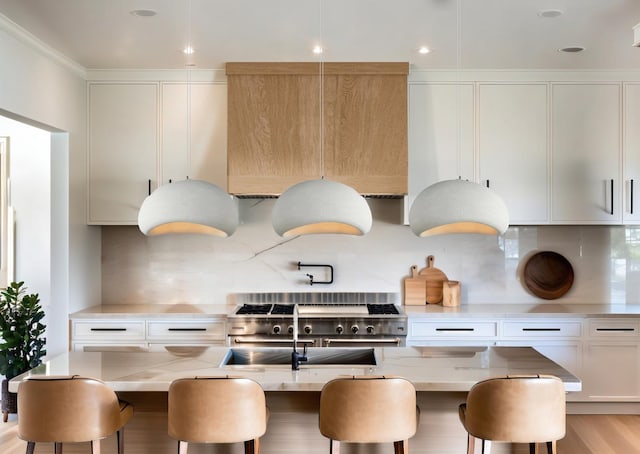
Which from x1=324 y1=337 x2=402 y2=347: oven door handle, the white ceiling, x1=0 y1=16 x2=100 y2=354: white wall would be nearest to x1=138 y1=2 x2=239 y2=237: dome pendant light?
the white ceiling

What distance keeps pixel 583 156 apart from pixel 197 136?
9.83 ft

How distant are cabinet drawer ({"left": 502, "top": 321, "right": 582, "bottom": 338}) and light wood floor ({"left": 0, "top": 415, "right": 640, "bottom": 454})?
2.09 feet

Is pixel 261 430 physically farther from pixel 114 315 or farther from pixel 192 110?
pixel 192 110

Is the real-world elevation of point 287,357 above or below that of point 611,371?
above

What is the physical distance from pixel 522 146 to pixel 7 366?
4.03 metres

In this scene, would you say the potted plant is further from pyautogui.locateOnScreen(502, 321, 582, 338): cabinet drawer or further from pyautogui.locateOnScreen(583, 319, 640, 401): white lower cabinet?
pyautogui.locateOnScreen(583, 319, 640, 401): white lower cabinet

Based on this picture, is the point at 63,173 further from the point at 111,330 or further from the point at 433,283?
the point at 433,283

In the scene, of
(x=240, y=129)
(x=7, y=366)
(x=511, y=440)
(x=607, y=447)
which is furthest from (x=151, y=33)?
(x=607, y=447)

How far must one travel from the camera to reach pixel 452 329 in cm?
455

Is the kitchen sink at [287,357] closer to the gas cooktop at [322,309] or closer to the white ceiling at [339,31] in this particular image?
the gas cooktop at [322,309]

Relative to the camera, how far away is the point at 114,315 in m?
4.56

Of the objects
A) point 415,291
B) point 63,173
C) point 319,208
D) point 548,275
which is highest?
point 63,173

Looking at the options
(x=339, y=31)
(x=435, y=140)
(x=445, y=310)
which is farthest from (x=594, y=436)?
(x=339, y=31)

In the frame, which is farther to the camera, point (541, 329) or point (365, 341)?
point (541, 329)
